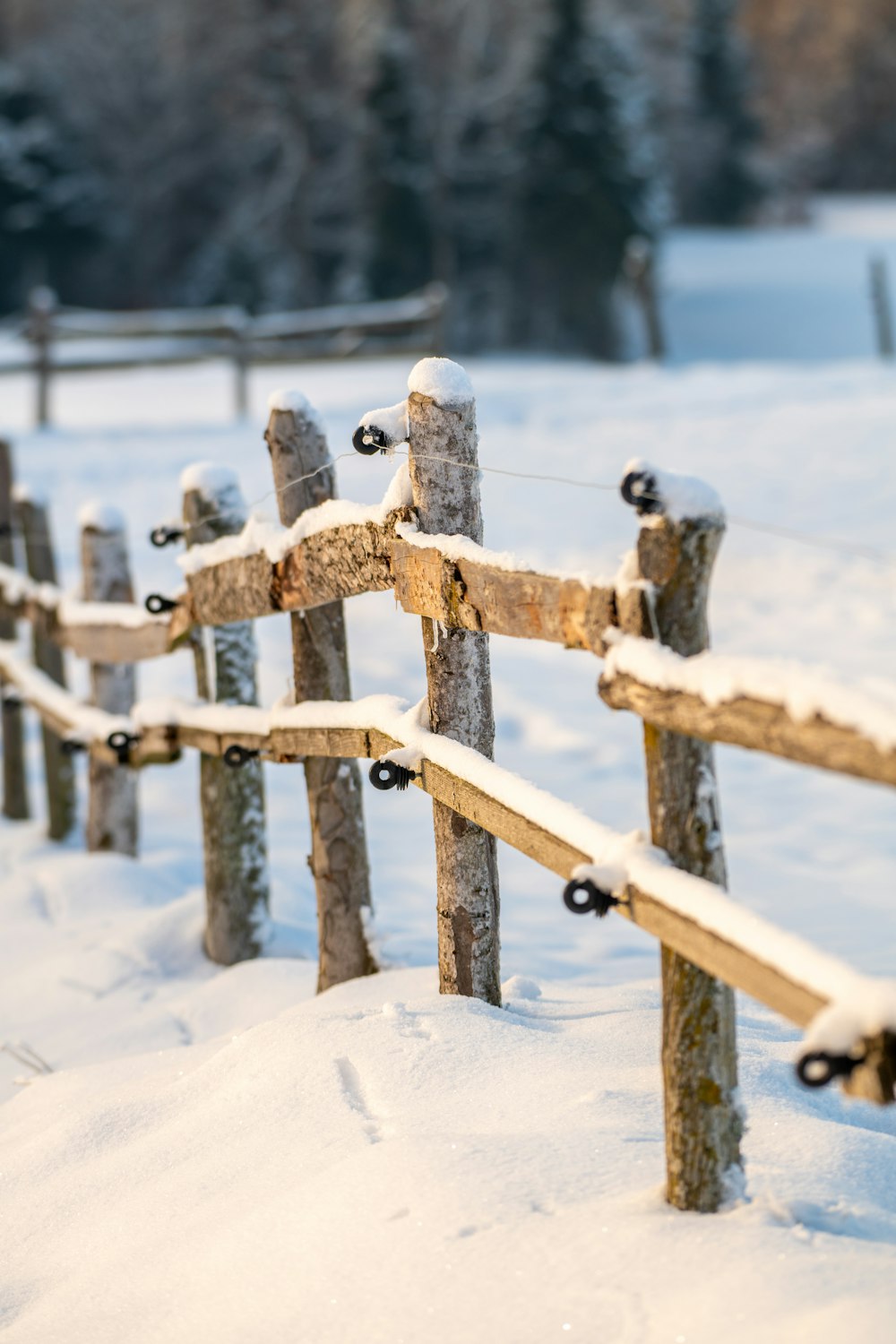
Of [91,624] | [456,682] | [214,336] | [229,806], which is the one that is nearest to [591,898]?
[456,682]

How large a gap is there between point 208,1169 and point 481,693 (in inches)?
43.9

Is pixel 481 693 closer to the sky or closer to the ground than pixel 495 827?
closer to the sky

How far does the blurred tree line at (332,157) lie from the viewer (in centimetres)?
2750

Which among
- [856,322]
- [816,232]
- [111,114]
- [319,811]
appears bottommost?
[319,811]

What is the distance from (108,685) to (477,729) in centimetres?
296

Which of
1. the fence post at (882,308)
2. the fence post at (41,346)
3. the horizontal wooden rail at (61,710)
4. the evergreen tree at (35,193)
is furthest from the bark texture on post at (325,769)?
the evergreen tree at (35,193)

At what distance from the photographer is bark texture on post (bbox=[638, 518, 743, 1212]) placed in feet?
7.01

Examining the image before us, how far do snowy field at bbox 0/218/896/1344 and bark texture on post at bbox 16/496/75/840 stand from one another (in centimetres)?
17

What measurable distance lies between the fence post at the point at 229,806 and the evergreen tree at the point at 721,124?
3670 cm

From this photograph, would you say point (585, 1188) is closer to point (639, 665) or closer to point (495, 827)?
point (495, 827)

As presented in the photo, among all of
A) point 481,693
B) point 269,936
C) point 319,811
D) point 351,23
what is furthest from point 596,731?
point 351,23

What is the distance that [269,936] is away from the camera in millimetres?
4477

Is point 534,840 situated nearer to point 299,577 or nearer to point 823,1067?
point 823,1067

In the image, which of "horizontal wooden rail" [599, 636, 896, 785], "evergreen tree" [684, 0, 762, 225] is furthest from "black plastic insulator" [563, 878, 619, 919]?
"evergreen tree" [684, 0, 762, 225]
